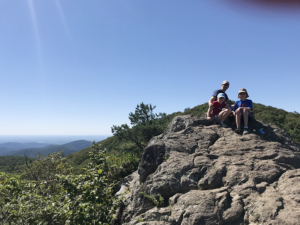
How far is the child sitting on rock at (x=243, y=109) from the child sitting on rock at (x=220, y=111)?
36 centimetres

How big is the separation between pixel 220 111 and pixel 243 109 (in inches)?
45.0

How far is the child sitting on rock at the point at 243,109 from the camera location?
6211 mm

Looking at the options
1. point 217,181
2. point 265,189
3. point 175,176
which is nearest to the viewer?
point 265,189

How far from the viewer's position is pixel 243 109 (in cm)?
625

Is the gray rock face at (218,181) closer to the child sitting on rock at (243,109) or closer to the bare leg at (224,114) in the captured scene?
the child sitting on rock at (243,109)

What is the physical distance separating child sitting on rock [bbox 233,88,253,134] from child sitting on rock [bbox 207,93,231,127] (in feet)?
1.18

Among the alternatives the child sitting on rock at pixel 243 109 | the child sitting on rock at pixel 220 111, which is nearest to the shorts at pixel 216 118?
the child sitting on rock at pixel 220 111

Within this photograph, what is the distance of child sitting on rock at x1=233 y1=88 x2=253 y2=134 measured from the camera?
621 cm

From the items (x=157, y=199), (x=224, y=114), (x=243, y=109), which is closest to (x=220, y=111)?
(x=224, y=114)

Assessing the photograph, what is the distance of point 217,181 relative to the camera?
4266mm

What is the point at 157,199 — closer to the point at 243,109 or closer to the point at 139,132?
the point at 243,109

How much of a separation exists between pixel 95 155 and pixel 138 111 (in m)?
14.3

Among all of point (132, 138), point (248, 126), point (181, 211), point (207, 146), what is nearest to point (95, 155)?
point (181, 211)

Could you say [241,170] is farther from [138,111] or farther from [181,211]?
[138,111]
